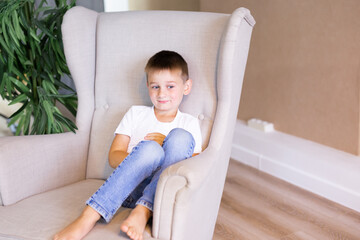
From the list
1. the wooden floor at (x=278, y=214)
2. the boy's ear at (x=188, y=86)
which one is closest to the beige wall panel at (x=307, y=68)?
the wooden floor at (x=278, y=214)

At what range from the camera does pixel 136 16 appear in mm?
1864

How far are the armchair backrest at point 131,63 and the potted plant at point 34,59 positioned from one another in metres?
0.22

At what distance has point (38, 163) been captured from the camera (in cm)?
166

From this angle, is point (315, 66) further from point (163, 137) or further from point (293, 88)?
point (163, 137)

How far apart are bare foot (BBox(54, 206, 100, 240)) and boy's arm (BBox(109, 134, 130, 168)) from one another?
29cm

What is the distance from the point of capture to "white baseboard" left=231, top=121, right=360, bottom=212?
7.70ft

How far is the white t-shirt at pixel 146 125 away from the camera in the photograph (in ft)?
5.44

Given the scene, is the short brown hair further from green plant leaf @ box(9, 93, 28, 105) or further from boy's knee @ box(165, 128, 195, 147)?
green plant leaf @ box(9, 93, 28, 105)

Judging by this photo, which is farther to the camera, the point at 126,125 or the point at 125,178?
the point at 126,125

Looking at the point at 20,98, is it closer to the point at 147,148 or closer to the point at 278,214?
the point at 147,148

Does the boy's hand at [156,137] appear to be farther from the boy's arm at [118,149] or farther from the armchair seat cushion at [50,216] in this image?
the armchair seat cushion at [50,216]

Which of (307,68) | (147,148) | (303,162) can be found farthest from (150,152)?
(307,68)

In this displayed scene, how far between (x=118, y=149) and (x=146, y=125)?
149 millimetres

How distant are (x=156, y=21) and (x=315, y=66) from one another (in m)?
1.24
